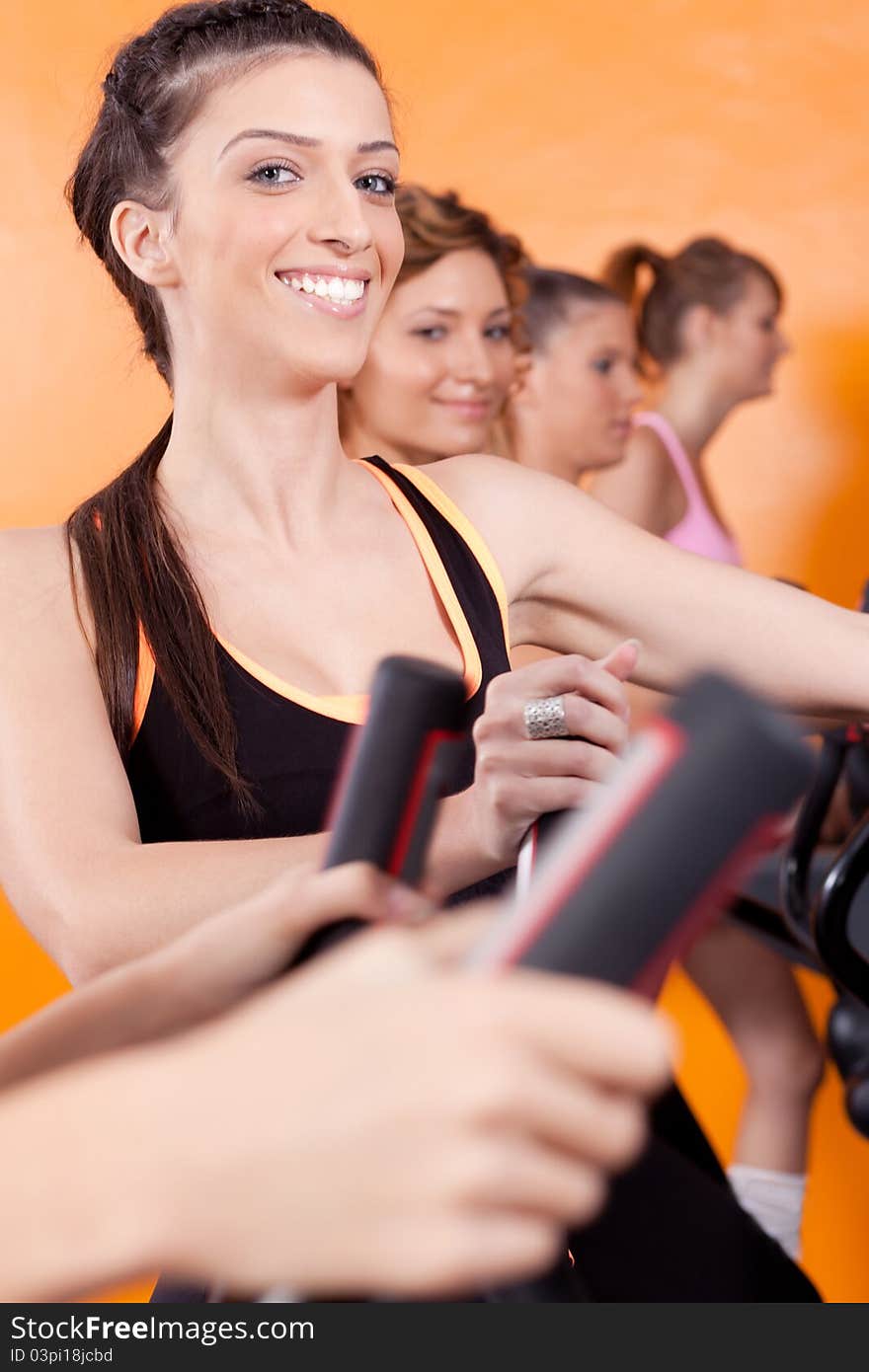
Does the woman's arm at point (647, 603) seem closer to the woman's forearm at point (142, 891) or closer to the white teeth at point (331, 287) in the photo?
the white teeth at point (331, 287)

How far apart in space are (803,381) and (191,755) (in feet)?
8.63

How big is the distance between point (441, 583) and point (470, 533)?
53 millimetres

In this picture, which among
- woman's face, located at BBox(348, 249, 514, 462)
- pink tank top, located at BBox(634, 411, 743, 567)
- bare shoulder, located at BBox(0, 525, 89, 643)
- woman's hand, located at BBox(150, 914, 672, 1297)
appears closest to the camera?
woman's hand, located at BBox(150, 914, 672, 1297)

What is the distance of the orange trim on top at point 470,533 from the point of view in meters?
1.09

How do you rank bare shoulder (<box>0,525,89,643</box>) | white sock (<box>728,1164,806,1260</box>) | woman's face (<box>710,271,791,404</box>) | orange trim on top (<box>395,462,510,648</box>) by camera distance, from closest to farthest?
bare shoulder (<box>0,525,89,643</box>)
orange trim on top (<box>395,462,510,648</box>)
white sock (<box>728,1164,806,1260</box>)
woman's face (<box>710,271,791,404</box>)

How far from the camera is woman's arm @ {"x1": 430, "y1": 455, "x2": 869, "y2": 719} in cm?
101

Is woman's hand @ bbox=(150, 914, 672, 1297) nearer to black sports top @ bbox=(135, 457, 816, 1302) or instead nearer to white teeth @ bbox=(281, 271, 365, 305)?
black sports top @ bbox=(135, 457, 816, 1302)

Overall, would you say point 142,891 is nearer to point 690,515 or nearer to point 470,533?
point 470,533

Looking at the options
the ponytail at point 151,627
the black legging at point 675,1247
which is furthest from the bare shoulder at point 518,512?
the black legging at point 675,1247

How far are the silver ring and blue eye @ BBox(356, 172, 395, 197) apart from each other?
513 mm

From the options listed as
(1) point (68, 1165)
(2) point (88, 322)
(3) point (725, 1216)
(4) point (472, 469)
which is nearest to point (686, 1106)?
(3) point (725, 1216)

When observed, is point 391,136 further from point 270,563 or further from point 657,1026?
point 657,1026

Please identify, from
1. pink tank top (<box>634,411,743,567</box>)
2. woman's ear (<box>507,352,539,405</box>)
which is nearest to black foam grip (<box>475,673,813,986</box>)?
woman's ear (<box>507,352,539,405</box>)

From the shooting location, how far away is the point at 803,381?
333 cm
